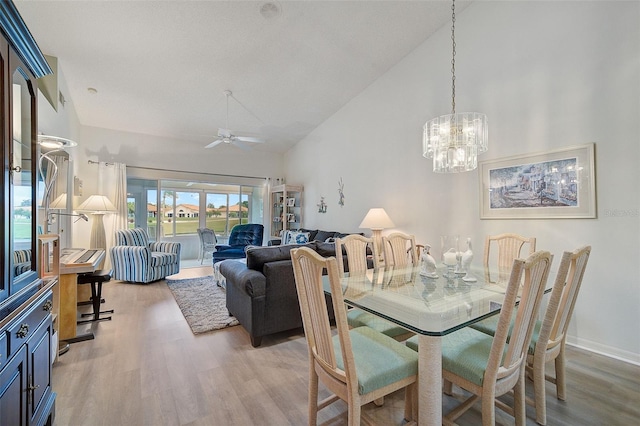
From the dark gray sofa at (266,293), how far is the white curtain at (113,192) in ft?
13.7

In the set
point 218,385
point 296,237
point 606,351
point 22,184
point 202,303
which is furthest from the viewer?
point 296,237

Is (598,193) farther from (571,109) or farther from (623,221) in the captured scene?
(571,109)

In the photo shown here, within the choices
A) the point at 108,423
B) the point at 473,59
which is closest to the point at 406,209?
the point at 473,59

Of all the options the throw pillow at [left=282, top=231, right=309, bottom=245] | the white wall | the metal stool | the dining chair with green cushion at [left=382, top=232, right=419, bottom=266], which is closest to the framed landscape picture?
the white wall

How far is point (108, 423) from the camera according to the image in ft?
5.33

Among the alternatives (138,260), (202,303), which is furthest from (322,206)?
(138,260)

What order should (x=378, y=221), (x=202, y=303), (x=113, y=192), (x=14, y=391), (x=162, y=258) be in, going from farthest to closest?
(x=113, y=192) → (x=162, y=258) → (x=378, y=221) → (x=202, y=303) → (x=14, y=391)

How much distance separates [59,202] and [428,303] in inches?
174

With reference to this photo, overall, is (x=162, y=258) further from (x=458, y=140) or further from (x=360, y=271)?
(x=458, y=140)

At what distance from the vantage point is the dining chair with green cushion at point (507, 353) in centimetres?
121

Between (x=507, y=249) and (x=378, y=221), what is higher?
(x=378, y=221)

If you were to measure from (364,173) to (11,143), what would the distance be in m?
4.33

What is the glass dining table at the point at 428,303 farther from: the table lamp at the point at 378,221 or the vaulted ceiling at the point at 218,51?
the vaulted ceiling at the point at 218,51

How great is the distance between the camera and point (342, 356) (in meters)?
1.32
